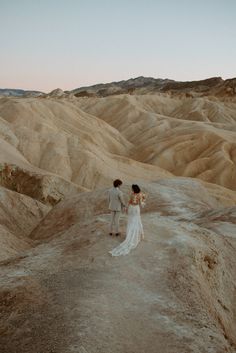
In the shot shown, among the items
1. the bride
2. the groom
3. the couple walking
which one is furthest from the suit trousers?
→ the bride

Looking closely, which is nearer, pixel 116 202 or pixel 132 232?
pixel 132 232

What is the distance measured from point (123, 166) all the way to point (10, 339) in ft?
108

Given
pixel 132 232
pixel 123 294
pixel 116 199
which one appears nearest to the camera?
pixel 123 294

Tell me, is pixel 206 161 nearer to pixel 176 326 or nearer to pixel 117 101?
pixel 117 101

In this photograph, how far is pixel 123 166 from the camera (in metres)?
40.2

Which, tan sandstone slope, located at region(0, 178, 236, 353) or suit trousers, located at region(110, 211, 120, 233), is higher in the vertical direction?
suit trousers, located at region(110, 211, 120, 233)

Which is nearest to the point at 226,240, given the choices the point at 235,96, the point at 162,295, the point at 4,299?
the point at 162,295

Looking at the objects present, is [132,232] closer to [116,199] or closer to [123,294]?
[116,199]

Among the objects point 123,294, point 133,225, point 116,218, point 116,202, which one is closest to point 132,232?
point 133,225

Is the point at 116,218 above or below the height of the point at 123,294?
above

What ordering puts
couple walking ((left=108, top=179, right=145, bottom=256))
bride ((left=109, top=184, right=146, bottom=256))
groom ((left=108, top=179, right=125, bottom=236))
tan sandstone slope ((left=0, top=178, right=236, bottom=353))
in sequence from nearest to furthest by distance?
tan sandstone slope ((left=0, top=178, right=236, bottom=353))
couple walking ((left=108, top=179, right=145, bottom=256))
bride ((left=109, top=184, right=146, bottom=256))
groom ((left=108, top=179, right=125, bottom=236))

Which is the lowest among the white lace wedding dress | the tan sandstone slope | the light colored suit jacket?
the tan sandstone slope

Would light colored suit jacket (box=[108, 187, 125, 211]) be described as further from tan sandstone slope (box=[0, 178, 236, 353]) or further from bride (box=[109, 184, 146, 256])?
tan sandstone slope (box=[0, 178, 236, 353])

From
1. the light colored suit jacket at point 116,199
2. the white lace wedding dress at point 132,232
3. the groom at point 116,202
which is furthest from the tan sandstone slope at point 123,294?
the light colored suit jacket at point 116,199
